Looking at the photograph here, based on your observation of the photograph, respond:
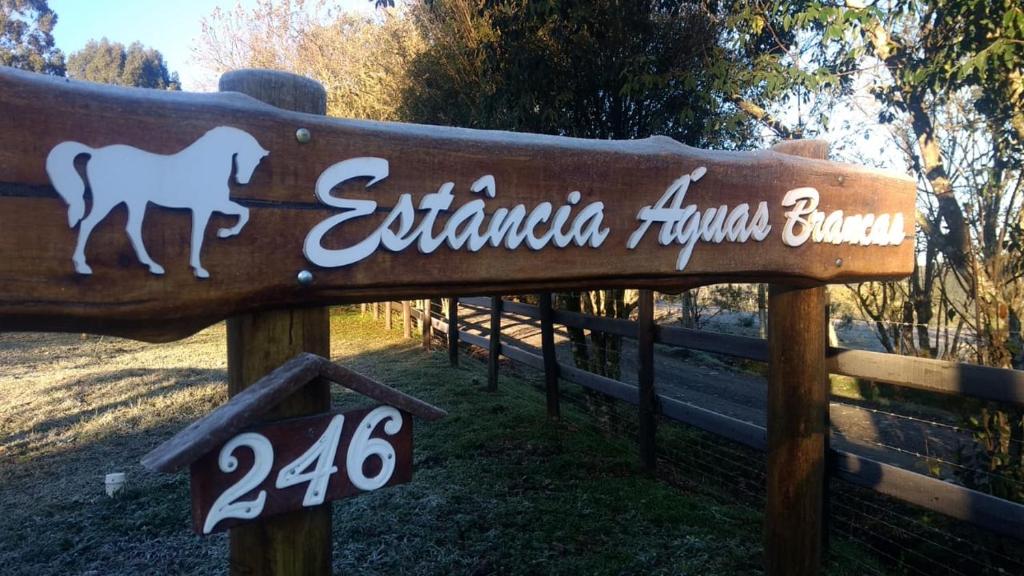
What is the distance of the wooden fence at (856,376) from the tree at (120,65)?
3096cm

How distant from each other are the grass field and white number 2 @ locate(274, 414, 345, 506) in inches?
74.4

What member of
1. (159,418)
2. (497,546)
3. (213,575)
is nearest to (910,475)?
(497,546)

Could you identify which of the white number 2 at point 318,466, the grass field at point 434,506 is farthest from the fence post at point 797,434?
the white number 2 at point 318,466

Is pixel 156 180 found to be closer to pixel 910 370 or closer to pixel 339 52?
pixel 910 370

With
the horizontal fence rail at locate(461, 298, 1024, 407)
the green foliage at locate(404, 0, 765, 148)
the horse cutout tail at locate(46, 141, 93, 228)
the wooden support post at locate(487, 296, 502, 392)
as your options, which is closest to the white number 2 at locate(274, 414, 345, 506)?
the horse cutout tail at locate(46, 141, 93, 228)

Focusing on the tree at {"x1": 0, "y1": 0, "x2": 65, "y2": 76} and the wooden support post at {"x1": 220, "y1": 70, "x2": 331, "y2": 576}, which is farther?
the tree at {"x1": 0, "y1": 0, "x2": 65, "y2": 76}

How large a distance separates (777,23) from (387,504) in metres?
4.84

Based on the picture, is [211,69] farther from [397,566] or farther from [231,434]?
[231,434]

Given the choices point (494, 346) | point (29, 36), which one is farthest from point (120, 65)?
point (494, 346)

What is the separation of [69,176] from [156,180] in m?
0.15

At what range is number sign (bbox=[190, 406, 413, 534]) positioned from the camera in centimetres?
138

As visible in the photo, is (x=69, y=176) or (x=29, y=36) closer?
(x=69, y=176)

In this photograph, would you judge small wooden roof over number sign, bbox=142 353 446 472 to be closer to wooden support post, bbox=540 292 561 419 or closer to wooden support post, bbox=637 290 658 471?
wooden support post, bbox=637 290 658 471

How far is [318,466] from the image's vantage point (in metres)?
1.53
